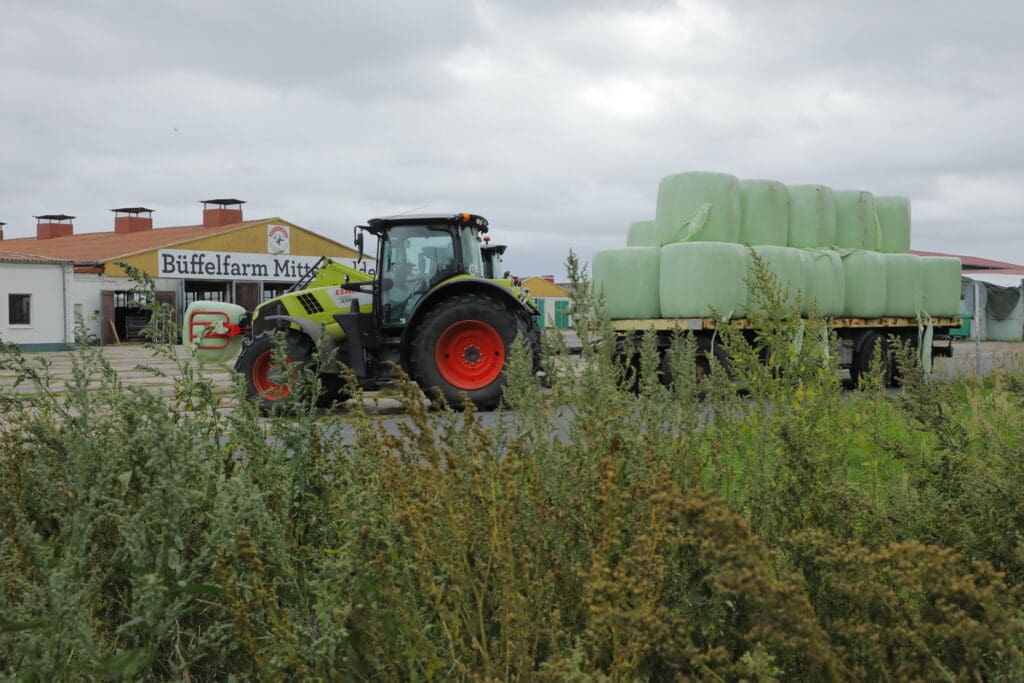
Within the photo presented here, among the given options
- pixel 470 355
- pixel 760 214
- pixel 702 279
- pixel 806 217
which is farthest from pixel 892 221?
pixel 470 355

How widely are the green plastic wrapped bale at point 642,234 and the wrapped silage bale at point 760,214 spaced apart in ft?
4.03

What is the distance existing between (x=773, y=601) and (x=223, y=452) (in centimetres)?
216

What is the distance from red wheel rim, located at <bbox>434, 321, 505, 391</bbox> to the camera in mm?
10719

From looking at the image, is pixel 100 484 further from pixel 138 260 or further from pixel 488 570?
pixel 138 260

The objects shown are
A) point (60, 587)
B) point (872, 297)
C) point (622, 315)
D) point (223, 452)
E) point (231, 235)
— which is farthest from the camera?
point (231, 235)

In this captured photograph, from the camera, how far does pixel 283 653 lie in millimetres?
2191

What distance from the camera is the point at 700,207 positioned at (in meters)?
12.2

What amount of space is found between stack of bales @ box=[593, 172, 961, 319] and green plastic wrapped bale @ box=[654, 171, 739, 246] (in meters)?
0.01

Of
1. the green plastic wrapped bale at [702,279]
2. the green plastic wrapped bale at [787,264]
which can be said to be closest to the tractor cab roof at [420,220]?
the green plastic wrapped bale at [702,279]

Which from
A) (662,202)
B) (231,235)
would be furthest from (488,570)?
(231,235)

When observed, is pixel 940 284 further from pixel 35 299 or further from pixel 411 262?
pixel 35 299

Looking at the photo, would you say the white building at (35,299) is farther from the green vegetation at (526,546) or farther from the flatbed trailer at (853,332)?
the green vegetation at (526,546)

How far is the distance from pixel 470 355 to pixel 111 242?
1446 inches

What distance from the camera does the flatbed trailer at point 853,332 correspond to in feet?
38.4
